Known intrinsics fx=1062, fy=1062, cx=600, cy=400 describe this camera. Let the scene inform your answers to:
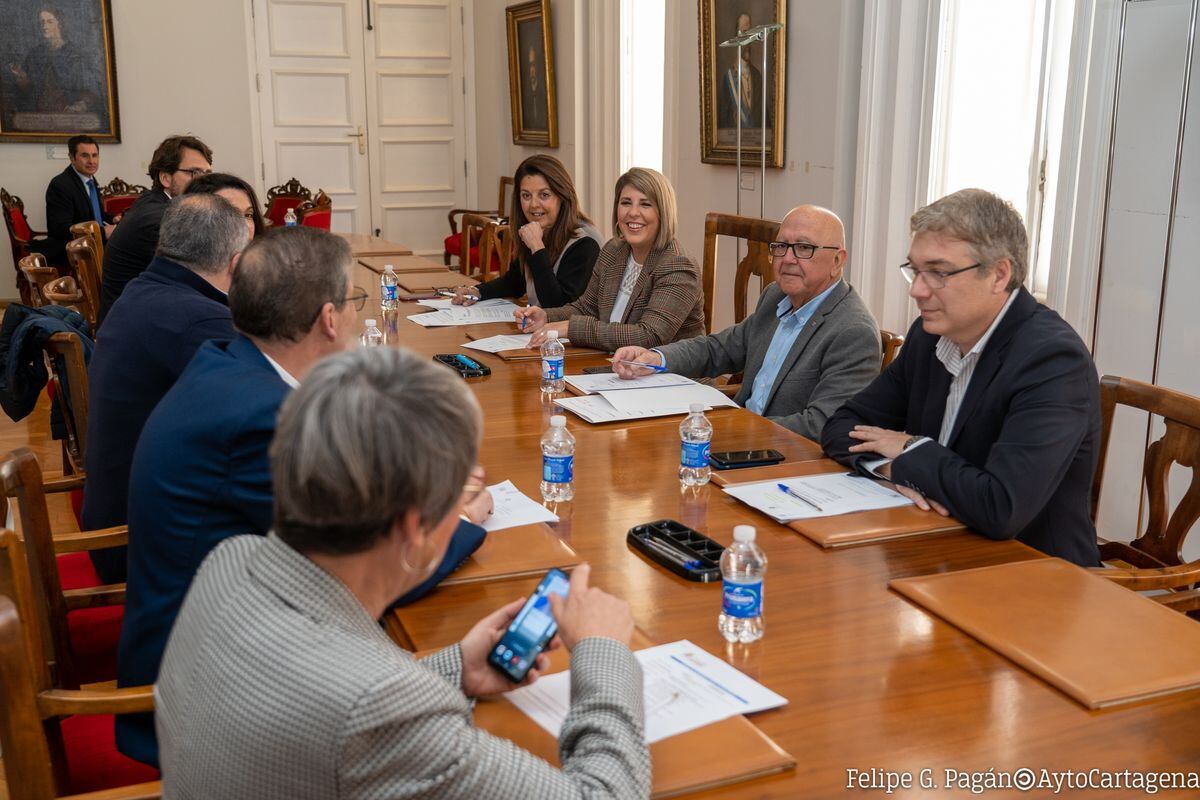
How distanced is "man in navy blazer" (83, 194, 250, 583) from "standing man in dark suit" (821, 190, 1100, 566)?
63.9 inches

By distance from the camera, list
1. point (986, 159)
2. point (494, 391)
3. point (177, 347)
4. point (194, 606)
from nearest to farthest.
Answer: point (194, 606)
point (177, 347)
point (494, 391)
point (986, 159)

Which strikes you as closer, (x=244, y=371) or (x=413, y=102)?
(x=244, y=371)

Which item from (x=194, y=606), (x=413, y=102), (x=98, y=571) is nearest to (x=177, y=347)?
(x=98, y=571)

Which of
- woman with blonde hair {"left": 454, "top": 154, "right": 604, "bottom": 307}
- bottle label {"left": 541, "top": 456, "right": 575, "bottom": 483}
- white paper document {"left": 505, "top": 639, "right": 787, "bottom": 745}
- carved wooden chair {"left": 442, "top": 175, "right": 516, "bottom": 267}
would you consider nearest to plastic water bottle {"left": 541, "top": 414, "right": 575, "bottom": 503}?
bottle label {"left": 541, "top": 456, "right": 575, "bottom": 483}

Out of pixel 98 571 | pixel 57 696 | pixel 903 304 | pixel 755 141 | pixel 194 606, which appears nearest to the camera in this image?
pixel 194 606

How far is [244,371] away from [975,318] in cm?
152

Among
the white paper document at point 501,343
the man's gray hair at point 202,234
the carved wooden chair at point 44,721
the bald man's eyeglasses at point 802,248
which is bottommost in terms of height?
the carved wooden chair at point 44,721

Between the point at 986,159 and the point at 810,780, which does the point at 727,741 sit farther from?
the point at 986,159

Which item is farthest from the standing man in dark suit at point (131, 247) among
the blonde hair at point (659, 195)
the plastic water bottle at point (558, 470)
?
the plastic water bottle at point (558, 470)

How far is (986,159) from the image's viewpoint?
455cm

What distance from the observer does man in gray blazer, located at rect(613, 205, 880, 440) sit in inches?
124

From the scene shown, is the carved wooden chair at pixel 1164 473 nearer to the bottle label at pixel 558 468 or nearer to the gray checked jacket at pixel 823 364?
the gray checked jacket at pixel 823 364

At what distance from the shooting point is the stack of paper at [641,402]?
9.71 ft

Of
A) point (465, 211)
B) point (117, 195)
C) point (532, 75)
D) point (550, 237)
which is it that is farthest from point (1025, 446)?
point (117, 195)
